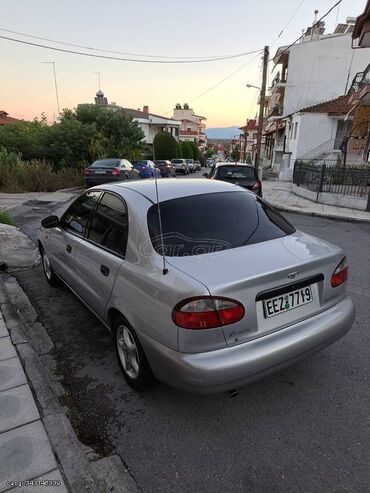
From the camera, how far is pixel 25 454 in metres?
2.07

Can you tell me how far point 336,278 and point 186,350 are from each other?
1.37m

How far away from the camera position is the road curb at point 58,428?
1.93 m

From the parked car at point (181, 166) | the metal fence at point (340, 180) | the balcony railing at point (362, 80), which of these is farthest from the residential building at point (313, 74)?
the metal fence at point (340, 180)

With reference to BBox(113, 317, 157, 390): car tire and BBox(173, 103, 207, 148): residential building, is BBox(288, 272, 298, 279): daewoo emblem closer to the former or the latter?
BBox(113, 317, 157, 390): car tire

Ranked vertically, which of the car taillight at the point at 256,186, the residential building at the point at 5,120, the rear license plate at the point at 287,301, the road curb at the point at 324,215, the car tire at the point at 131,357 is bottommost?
the road curb at the point at 324,215

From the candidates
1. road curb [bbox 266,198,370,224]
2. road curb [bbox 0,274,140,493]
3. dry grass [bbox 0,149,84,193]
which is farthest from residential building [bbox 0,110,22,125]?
road curb [bbox 0,274,140,493]

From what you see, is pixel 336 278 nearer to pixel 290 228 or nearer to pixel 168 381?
pixel 290 228

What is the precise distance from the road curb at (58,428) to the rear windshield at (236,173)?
806 cm

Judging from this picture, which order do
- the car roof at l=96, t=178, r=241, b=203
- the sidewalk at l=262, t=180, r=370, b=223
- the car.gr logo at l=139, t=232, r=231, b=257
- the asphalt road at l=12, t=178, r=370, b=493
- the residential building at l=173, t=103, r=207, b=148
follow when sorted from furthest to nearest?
1. the residential building at l=173, t=103, r=207, b=148
2. the sidewalk at l=262, t=180, r=370, b=223
3. the car roof at l=96, t=178, r=241, b=203
4. the car.gr logo at l=139, t=232, r=231, b=257
5. the asphalt road at l=12, t=178, r=370, b=493

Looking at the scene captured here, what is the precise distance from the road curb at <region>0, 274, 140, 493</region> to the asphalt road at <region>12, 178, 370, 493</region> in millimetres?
89

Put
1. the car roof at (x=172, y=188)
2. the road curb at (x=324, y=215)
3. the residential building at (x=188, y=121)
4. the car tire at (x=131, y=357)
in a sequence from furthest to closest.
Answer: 1. the residential building at (x=188, y=121)
2. the road curb at (x=324, y=215)
3. the car roof at (x=172, y=188)
4. the car tire at (x=131, y=357)

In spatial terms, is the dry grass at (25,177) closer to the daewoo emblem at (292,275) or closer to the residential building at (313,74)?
the daewoo emblem at (292,275)

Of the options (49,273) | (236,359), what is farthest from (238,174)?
(236,359)

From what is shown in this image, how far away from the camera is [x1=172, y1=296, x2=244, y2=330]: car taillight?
6.70ft
